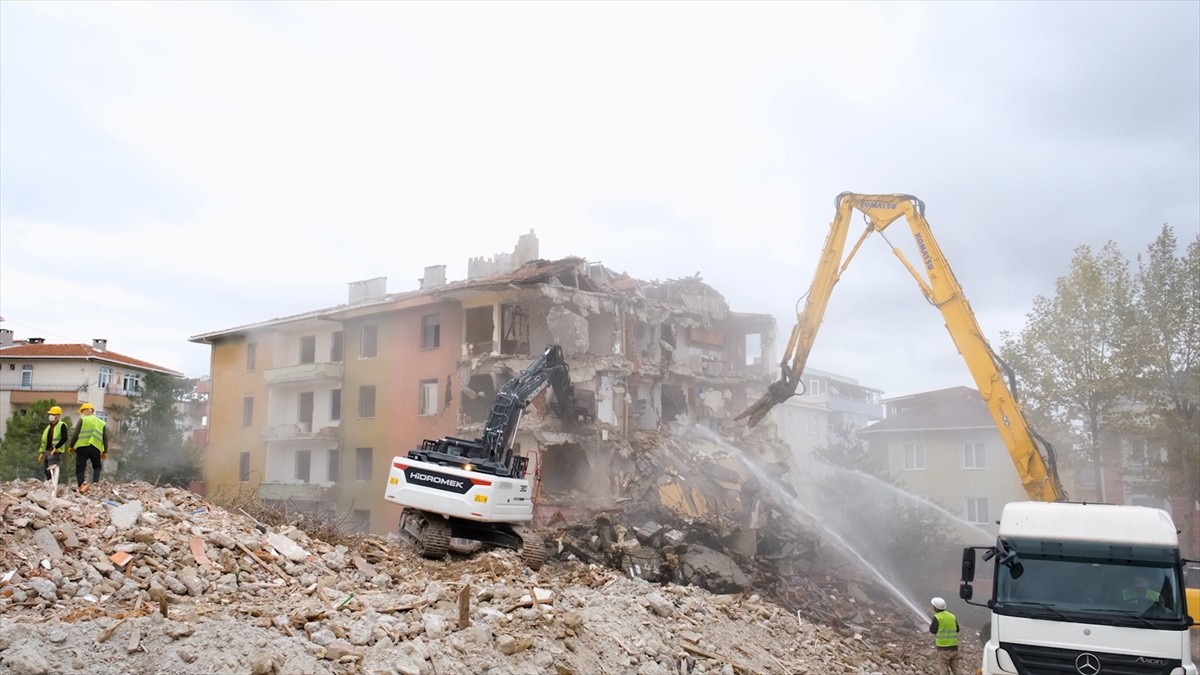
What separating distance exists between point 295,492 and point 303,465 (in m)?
2.37

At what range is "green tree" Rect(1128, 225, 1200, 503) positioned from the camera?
2834 cm

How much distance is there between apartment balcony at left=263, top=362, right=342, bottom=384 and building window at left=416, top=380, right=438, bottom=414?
225 inches

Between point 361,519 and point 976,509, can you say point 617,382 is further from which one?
point 976,509

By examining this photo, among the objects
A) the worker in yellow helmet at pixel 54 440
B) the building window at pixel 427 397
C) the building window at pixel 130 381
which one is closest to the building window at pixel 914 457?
the building window at pixel 427 397

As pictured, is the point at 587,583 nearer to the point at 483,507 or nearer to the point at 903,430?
the point at 483,507

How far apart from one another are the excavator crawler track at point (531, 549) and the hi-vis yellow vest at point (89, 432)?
8.22 m

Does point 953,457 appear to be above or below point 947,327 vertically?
below

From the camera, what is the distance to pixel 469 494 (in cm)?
1727

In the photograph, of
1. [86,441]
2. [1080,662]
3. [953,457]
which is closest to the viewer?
[1080,662]

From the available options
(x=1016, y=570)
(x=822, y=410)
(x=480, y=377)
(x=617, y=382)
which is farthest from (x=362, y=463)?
(x=822, y=410)

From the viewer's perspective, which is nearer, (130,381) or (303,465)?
(303,465)

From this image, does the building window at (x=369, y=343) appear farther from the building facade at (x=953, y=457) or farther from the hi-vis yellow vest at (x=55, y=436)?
the building facade at (x=953, y=457)

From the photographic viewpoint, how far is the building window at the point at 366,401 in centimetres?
3916

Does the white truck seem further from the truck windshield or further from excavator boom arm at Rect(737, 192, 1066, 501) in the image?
excavator boom arm at Rect(737, 192, 1066, 501)
